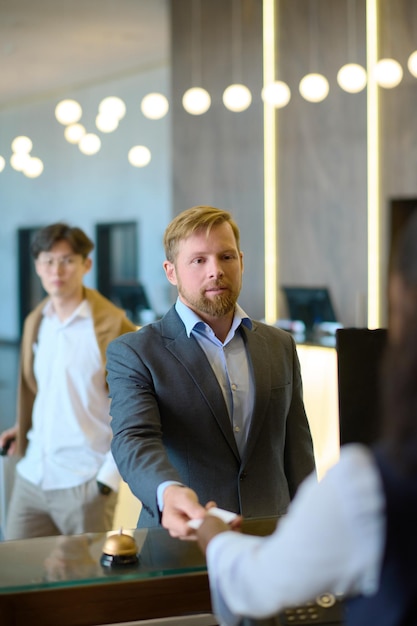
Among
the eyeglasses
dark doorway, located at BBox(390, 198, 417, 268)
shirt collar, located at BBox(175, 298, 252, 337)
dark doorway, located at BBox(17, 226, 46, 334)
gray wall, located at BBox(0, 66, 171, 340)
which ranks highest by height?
gray wall, located at BBox(0, 66, 171, 340)

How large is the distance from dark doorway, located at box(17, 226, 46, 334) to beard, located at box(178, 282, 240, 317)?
18.3 m

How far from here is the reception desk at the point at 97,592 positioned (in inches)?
81.2

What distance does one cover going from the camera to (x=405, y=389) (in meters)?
1.17

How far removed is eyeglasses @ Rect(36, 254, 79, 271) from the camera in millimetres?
4141

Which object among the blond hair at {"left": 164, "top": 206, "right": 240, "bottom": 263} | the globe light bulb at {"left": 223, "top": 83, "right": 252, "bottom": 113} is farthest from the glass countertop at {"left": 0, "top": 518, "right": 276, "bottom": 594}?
the globe light bulb at {"left": 223, "top": 83, "right": 252, "bottom": 113}

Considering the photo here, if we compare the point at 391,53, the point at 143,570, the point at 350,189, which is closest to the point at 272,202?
the point at 350,189

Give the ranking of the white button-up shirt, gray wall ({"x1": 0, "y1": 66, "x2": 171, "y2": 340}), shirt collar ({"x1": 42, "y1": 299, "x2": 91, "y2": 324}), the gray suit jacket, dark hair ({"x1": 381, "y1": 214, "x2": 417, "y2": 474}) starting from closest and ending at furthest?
dark hair ({"x1": 381, "y1": 214, "x2": 417, "y2": 474}), the gray suit jacket, the white button-up shirt, shirt collar ({"x1": 42, "y1": 299, "x2": 91, "y2": 324}), gray wall ({"x1": 0, "y1": 66, "x2": 171, "y2": 340})

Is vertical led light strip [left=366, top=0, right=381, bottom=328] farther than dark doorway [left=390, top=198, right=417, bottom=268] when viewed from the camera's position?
Yes

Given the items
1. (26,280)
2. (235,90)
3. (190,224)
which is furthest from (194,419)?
(26,280)

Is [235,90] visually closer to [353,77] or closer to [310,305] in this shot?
[353,77]

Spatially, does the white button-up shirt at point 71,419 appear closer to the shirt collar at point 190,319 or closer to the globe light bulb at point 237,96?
the shirt collar at point 190,319

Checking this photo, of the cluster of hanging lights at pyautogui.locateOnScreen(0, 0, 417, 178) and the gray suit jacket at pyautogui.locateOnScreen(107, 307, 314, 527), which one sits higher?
the cluster of hanging lights at pyautogui.locateOnScreen(0, 0, 417, 178)

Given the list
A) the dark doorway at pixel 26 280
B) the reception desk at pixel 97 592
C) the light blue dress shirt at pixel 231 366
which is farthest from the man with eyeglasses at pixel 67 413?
the dark doorway at pixel 26 280

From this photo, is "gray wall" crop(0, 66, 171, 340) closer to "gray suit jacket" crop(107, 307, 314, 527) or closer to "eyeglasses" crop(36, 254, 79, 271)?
"eyeglasses" crop(36, 254, 79, 271)
